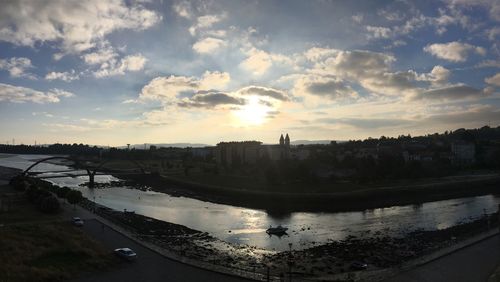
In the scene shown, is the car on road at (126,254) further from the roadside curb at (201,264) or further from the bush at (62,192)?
the bush at (62,192)

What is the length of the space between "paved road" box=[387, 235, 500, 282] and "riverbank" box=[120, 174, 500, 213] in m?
24.0

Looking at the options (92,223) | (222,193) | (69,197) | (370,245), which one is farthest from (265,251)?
(222,193)

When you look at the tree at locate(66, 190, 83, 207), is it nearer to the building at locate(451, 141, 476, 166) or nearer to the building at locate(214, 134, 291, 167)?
the building at locate(214, 134, 291, 167)

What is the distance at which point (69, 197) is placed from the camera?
4553 cm

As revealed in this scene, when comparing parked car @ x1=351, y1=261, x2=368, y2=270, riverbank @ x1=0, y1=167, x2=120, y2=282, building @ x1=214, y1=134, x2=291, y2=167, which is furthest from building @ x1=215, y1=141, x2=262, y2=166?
parked car @ x1=351, y1=261, x2=368, y2=270

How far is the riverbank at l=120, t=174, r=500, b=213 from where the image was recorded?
52.8 m

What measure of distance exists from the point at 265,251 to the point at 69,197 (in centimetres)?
2614

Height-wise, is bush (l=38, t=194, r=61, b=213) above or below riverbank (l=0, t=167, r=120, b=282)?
above

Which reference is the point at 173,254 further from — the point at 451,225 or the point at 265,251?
the point at 451,225

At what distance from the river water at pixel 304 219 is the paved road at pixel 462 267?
957 cm

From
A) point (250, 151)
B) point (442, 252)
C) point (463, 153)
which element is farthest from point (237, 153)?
point (442, 252)

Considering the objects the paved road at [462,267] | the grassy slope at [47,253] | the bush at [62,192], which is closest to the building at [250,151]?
the bush at [62,192]

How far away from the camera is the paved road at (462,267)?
20.5 metres

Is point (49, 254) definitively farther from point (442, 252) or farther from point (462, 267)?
point (442, 252)
